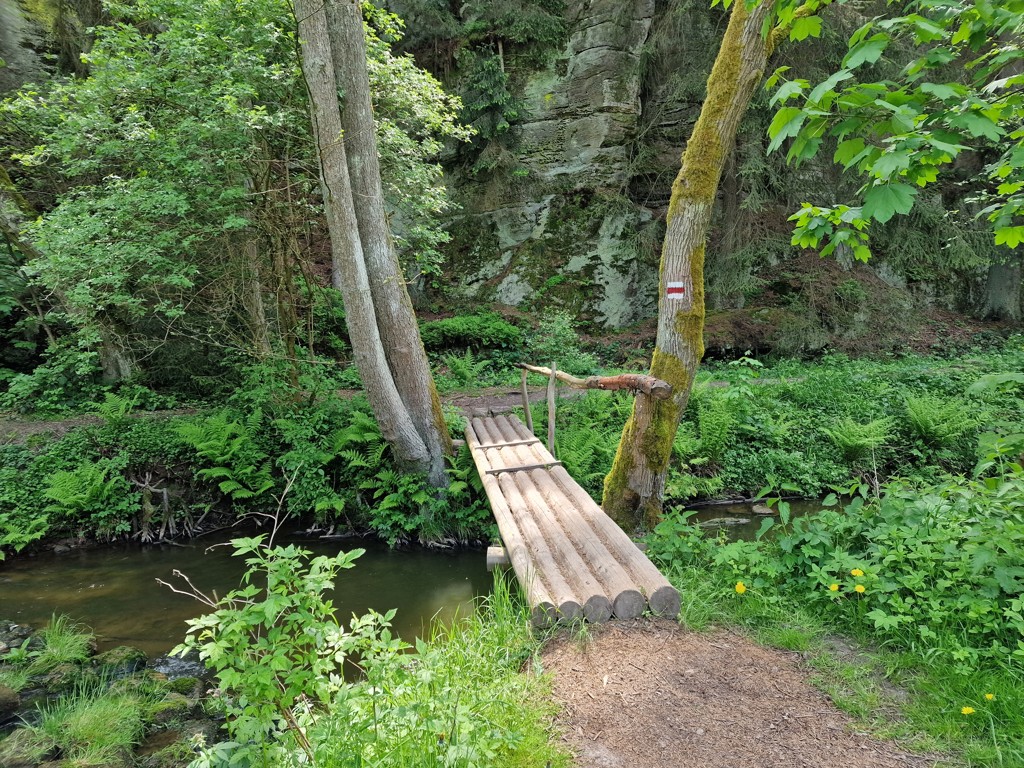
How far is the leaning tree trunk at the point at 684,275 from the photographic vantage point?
473 centimetres

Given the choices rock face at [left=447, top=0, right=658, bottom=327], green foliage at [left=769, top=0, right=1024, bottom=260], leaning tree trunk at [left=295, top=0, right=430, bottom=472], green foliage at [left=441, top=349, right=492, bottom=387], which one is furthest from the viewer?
rock face at [left=447, top=0, right=658, bottom=327]

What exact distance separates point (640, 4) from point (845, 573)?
15.7 meters

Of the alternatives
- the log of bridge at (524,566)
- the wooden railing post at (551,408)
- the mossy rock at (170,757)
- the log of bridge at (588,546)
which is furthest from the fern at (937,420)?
the mossy rock at (170,757)

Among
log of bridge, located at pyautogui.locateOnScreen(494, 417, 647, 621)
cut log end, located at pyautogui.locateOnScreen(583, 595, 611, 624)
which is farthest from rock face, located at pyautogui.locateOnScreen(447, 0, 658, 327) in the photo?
cut log end, located at pyautogui.locateOnScreen(583, 595, 611, 624)

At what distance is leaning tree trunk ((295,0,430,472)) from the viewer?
243 inches

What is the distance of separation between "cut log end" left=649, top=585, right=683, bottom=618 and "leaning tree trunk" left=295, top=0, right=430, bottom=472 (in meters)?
4.75

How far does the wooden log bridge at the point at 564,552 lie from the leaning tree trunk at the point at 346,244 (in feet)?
5.82

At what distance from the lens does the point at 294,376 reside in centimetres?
855

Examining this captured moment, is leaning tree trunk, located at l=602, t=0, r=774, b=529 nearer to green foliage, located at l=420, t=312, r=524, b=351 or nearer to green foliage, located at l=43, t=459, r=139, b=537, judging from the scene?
green foliage, located at l=43, t=459, r=139, b=537

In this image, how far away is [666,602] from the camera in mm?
3289

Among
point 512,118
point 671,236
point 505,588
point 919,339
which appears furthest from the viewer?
point 512,118

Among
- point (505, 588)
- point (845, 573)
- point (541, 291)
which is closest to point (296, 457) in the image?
point (505, 588)

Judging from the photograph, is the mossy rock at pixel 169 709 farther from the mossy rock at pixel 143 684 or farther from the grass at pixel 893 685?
the grass at pixel 893 685

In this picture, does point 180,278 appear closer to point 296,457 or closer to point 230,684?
point 296,457
